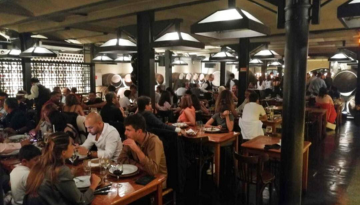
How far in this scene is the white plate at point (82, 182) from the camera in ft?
7.37

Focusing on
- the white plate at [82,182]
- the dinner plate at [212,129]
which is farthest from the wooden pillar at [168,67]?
the white plate at [82,182]

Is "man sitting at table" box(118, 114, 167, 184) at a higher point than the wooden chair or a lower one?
higher

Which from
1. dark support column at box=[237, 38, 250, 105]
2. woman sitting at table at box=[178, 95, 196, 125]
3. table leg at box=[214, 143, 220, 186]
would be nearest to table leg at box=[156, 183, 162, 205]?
table leg at box=[214, 143, 220, 186]

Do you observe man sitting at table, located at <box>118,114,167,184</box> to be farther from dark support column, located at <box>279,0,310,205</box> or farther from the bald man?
dark support column, located at <box>279,0,310,205</box>

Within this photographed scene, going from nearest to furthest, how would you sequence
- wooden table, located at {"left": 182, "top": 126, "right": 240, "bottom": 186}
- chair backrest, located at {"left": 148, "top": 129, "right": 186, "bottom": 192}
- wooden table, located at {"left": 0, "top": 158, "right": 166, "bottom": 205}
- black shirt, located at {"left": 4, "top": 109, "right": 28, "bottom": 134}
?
1. wooden table, located at {"left": 0, "top": 158, "right": 166, "bottom": 205}
2. chair backrest, located at {"left": 148, "top": 129, "right": 186, "bottom": 192}
3. wooden table, located at {"left": 182, "top": 126, "right": 240, "bottom": 186}
4. black shirt, located at {"left": 4, "top": 109, "right": 28, "bottom": 134}

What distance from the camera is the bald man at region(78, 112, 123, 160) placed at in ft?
10.4

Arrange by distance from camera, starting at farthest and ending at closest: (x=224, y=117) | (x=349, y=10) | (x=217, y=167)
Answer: (x=224, y=117)
(x=217, y=167)
(x=349, y=10)

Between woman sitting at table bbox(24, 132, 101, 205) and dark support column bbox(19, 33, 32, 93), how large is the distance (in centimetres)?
814

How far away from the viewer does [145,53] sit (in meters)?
5.57

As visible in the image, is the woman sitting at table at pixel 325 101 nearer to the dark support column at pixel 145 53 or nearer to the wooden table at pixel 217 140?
the wooden table at pixel 217 140

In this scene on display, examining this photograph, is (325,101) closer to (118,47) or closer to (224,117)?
(224,117)

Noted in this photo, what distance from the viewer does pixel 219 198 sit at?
403 cm

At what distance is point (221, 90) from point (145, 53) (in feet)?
6.81

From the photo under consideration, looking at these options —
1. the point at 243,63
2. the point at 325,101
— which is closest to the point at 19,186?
the point at 243,63
